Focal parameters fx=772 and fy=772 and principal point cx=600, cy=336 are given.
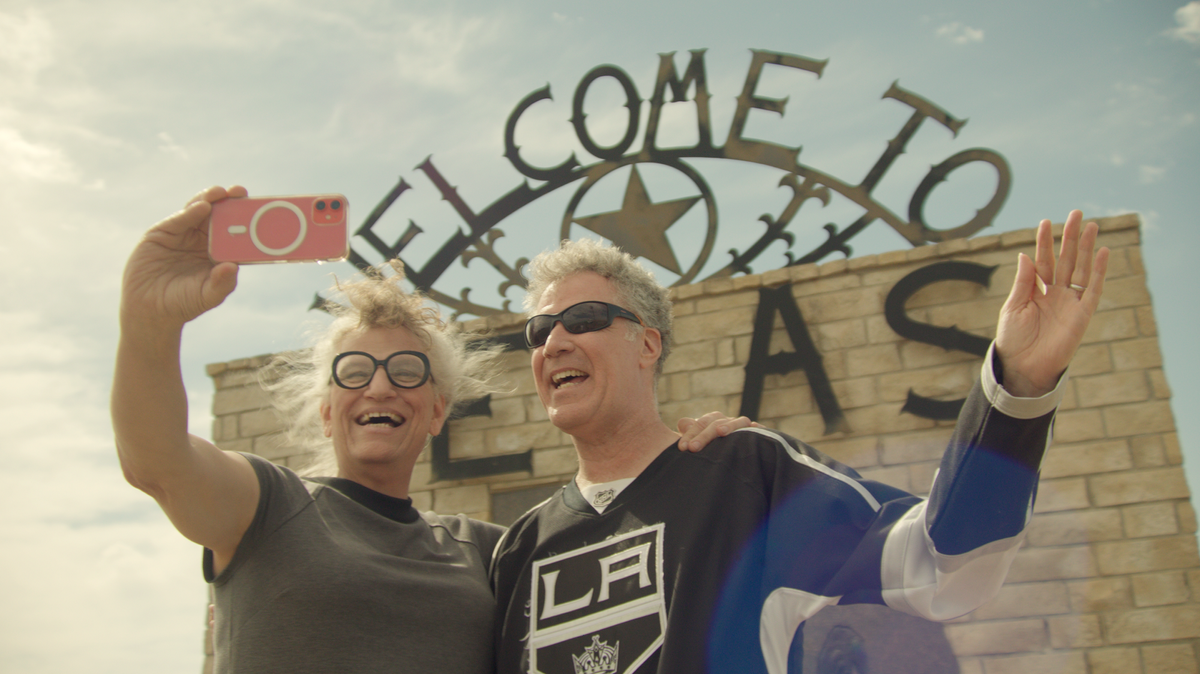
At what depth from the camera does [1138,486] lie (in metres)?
4.55

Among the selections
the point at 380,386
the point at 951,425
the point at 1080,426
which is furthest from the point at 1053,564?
the point at 380,386

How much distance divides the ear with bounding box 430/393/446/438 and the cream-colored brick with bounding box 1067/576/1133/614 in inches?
155

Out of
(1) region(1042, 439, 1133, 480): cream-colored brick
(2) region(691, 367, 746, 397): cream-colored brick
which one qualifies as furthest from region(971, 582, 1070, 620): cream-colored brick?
(2) region(691, 367, 746, 397): cream-colored brick

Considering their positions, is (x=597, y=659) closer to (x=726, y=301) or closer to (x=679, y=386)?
(x=679, y=386)

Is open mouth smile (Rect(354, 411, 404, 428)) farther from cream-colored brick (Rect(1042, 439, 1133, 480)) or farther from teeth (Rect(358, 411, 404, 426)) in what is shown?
cream-colored brick (Rect(1042, 439, 1133, 480))

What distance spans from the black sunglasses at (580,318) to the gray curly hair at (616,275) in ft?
0.27

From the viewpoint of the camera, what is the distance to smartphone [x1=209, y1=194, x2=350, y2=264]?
5.08 ft

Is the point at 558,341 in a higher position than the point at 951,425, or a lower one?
higher

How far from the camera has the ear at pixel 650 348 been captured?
2469mm

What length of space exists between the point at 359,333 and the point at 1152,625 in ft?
15.0

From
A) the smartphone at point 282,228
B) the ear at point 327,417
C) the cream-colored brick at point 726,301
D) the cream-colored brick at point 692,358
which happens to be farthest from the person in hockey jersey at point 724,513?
the cream-colored brick at point 726,301

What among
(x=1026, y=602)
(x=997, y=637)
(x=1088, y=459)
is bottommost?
(x=997, y=637)

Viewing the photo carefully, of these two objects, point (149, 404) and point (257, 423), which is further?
point (257, 423)

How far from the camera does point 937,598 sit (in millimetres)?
1555
